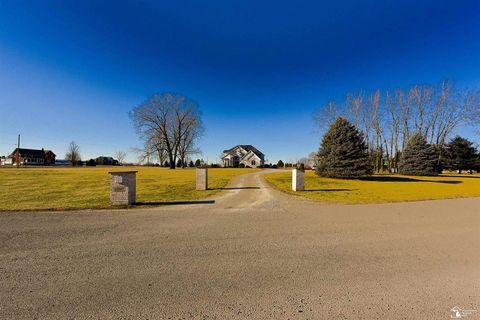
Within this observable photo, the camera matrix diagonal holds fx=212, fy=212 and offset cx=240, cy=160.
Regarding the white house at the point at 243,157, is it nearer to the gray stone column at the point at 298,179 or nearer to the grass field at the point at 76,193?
the grass field at the point at 76,193

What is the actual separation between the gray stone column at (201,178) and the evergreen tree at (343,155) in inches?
609

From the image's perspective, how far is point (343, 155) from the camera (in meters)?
23.0

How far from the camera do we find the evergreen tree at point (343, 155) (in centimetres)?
2273

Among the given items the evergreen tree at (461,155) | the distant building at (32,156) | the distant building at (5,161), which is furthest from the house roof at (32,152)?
the evergreen tree at (461,155)

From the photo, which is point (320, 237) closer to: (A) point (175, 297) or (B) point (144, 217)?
(A) point (175, 297)

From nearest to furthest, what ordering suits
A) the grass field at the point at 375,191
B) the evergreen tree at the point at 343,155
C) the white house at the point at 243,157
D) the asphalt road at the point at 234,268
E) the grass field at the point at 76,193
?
the asphalt road at the point at 234,268, the grass field at the point at 76,193, the grass field at the point at 375,191, the evergreen tree at the point at 343,155, the white house at the point at 243,157

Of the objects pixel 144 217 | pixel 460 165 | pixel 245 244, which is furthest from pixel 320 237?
pixel 460 165

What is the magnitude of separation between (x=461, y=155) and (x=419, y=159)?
2429cm

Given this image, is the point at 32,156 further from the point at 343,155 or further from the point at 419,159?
the point at 419,159

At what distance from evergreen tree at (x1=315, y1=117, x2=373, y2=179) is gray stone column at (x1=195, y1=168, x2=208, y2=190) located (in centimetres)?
1547

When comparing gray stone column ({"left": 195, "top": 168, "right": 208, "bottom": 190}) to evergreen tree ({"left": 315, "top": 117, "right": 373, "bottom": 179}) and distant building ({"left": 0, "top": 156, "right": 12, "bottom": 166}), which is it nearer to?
evergreen tree ({"left": 315, "top": 117, "right": 373, "bottom": 179})

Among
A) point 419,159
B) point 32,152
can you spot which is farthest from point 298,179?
point 32,152

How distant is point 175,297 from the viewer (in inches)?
103

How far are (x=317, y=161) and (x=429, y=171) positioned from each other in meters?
20.4
